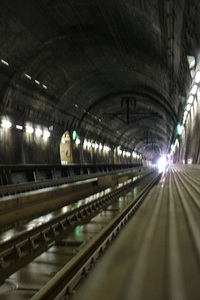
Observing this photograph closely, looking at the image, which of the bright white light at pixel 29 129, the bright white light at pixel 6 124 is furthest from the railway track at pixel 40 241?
the bright white light at pixel 29 129

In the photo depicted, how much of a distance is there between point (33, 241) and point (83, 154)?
24857mm

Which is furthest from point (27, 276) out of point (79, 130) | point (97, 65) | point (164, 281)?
point (79, 130)

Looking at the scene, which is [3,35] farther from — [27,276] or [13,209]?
[27,276]

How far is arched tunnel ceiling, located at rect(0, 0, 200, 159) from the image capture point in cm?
1028

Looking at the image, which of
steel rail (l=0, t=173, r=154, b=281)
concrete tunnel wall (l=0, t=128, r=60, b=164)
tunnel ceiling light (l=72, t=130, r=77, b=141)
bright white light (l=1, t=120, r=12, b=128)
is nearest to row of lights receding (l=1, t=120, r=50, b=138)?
bright white light (l=1, t=120, r=12, b=128)

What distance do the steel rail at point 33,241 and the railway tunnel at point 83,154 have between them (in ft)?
0.08

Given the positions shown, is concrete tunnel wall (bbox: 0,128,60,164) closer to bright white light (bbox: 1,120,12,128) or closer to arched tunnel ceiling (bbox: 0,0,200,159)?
bright white light (bbox: 1,120,12,128)

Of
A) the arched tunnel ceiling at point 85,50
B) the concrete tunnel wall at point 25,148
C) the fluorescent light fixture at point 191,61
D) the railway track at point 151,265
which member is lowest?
Result: the railway track at point 151,265

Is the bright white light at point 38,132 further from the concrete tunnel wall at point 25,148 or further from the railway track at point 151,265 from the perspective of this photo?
the railway track at point 151,265

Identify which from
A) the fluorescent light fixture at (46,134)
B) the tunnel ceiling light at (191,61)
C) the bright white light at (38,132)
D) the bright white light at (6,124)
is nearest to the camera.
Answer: the tunnel ceiling light at (191,61)

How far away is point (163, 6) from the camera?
8.79 meters

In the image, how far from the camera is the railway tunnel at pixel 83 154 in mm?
3664

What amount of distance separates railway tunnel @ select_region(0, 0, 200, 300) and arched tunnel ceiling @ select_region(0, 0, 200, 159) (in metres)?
0.06

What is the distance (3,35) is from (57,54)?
409 cm
